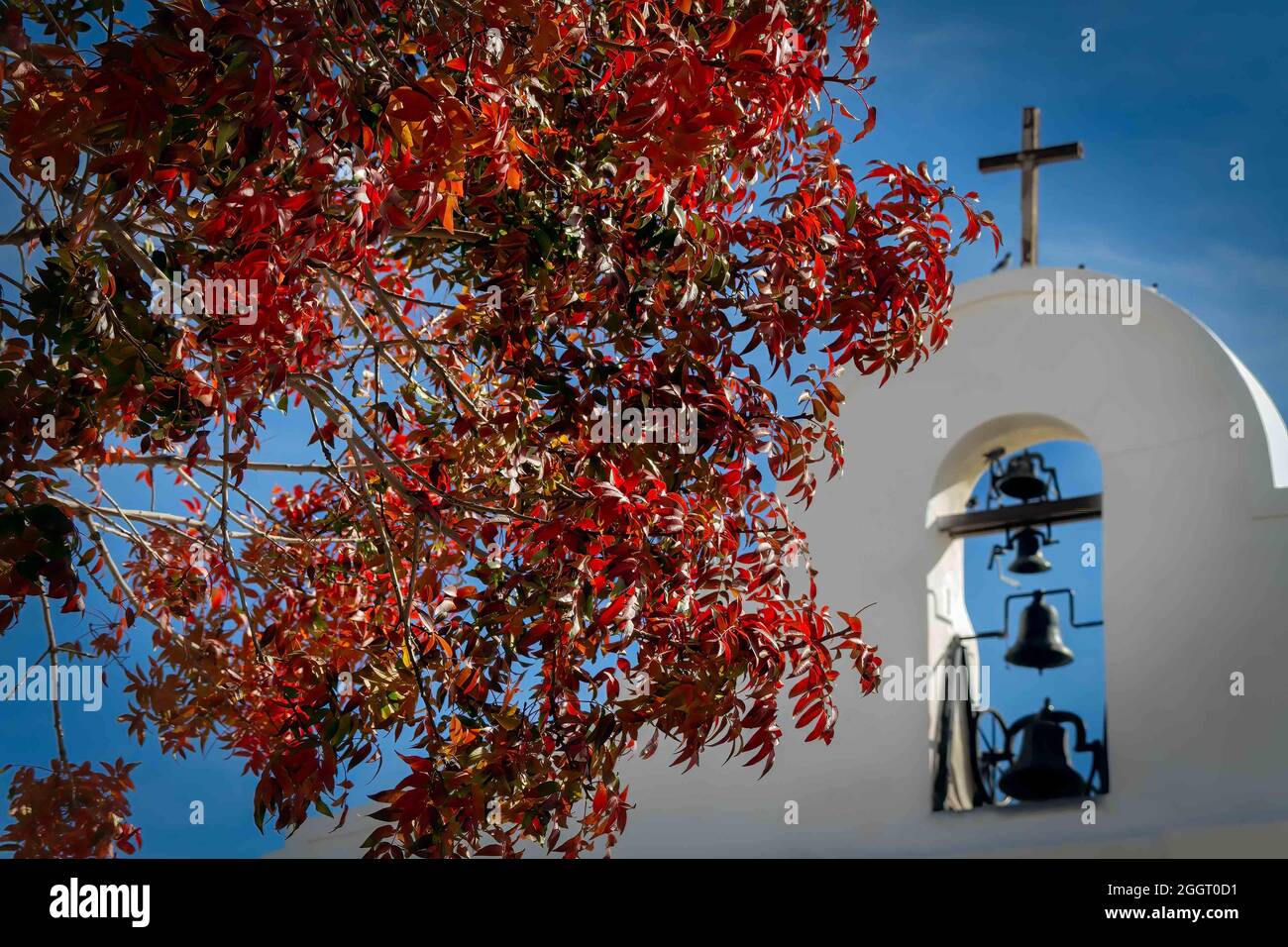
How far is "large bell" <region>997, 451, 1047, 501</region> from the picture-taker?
7504 mm

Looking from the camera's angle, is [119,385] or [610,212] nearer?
[119,385]

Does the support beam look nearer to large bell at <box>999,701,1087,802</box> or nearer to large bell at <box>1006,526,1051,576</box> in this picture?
large bell at <box>1006,526,1051,576</box>

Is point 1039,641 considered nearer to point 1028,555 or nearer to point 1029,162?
point 1028,555

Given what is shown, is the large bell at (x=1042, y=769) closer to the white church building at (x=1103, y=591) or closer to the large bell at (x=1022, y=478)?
the white church building at (x=1103, y=591)

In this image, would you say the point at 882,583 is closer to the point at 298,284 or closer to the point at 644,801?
the point at 644,801

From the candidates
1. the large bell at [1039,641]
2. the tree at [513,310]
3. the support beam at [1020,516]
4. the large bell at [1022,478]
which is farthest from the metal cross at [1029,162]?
the tree at [513,310]

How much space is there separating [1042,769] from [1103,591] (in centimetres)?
88

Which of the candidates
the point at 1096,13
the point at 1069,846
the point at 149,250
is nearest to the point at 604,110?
the point at 149,250

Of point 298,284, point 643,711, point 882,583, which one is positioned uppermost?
point 298,284

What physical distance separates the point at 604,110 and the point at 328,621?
209 cm

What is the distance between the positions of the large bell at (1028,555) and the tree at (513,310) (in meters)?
3.89

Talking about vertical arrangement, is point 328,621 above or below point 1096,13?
below

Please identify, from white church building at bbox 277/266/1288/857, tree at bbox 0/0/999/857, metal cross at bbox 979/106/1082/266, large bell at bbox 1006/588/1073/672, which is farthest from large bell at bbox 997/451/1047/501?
tree at bbox 0/0/999/857

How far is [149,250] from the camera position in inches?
146
